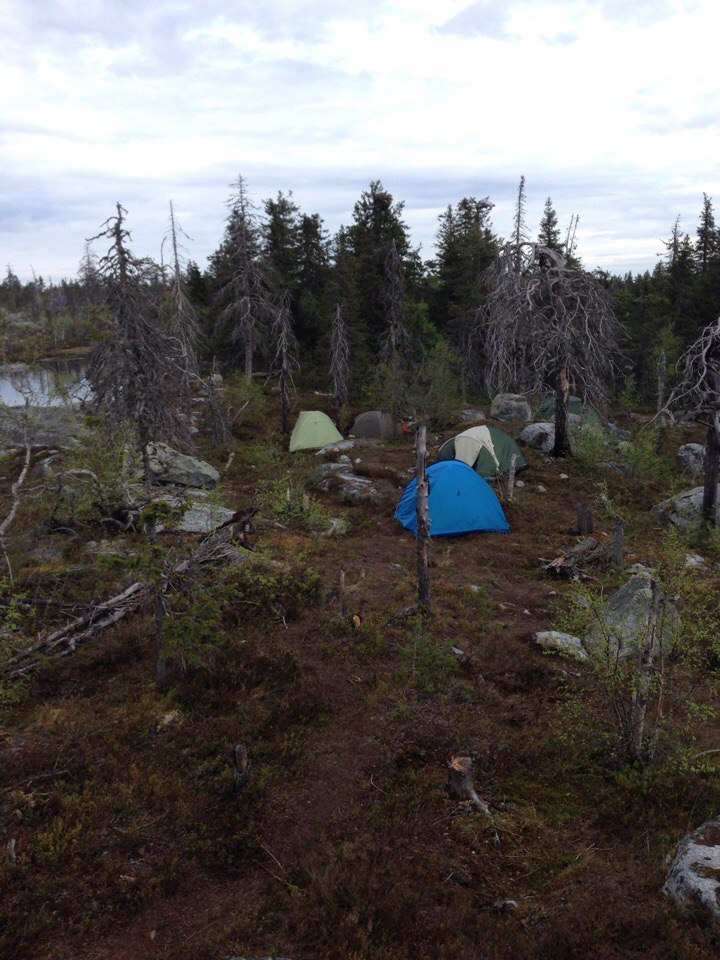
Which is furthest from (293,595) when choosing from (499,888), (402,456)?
(402,456)

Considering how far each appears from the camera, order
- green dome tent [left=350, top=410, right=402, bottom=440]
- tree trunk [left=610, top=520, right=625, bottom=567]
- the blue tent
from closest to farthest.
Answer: tree trunk [left=610, top=520, right=625, bottom=567] → the blue tent → green dome tent [left=350, top=410, right=402, bottom=440]

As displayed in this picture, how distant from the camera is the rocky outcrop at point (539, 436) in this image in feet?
68.7

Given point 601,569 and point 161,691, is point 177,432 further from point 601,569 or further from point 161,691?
point 601,569

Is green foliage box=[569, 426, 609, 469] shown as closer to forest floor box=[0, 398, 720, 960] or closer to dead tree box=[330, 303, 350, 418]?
forest floor box=[0, 398, 720, 960]

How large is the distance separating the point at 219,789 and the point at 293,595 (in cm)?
440

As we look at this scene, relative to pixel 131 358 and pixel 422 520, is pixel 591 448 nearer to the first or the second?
pixel 422 520

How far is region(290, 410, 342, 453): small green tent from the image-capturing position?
25.0m

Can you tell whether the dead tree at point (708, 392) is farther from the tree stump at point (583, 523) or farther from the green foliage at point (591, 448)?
the green foliage at point (591, 448)

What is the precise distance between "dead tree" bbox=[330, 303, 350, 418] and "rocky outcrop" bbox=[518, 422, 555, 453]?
379 inches

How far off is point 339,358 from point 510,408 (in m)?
9.27

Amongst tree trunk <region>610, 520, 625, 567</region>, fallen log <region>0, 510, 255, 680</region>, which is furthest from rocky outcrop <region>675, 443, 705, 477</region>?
fallen log <region>0, 510, 255, 680</region>

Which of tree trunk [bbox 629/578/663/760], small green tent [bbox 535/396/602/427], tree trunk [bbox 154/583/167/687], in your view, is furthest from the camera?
small green tent [bbox 535/396/602/427]

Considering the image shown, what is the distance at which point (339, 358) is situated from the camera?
89.4 ft

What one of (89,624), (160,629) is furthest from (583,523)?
(89,624)
